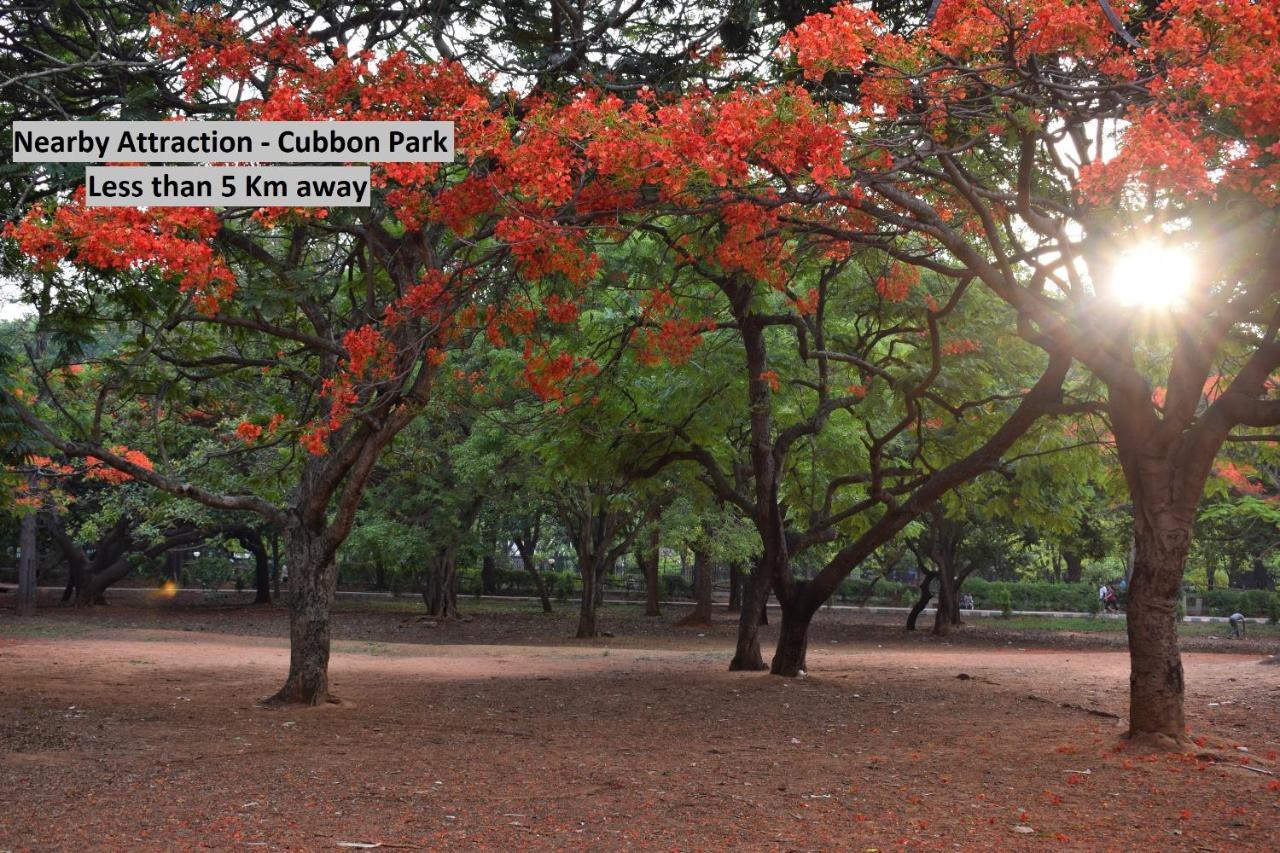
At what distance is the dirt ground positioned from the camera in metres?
5.91

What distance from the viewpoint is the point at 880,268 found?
1257 centimetres

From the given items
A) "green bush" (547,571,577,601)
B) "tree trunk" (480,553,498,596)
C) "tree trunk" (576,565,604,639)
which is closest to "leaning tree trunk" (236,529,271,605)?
"tree trunk" (480,553,498,596)

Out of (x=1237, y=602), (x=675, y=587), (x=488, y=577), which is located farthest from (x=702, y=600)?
(x=1237, y=602)

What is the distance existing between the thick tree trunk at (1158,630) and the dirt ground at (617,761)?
1.19 feet

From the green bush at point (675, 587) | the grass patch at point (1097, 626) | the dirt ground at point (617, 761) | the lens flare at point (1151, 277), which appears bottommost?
the grass patch at point (1097, 626)

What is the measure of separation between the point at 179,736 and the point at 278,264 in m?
4.30

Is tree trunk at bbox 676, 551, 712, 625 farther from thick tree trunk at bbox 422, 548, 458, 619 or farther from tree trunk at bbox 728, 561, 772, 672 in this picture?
tree trunk at bbox 728, 561, 772, 672

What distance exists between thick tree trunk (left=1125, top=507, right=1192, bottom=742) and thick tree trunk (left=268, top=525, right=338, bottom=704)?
23.5ft

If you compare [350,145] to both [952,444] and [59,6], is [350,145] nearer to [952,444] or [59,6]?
[59,6]

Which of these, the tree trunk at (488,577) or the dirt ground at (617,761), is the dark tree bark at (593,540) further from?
the tree trunk at (488,577)

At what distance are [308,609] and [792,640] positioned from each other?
6473mm

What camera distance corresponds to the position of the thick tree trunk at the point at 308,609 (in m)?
10.7

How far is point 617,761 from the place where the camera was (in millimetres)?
8148

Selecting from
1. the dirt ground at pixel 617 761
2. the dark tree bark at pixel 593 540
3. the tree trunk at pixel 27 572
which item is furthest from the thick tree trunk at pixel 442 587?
the dirt ground at pixel 617 761
